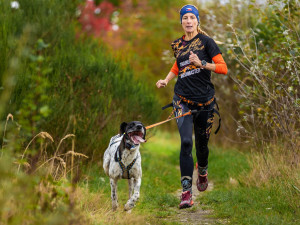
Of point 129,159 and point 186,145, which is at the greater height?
point 186,145

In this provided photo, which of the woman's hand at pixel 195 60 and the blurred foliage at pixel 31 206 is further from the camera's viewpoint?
the woman's hand at pixel 195 60

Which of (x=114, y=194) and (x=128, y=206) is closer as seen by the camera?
(x=128, y=206)

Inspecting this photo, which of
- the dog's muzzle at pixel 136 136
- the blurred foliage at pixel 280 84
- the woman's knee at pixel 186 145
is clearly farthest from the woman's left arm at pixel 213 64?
the dog's muzzle at pixel 136 136

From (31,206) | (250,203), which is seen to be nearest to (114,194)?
(250,203)

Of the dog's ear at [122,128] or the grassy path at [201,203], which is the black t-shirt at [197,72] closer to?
the dog's ear at [122,128]

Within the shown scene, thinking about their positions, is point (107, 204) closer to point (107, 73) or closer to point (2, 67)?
point (2, 67)

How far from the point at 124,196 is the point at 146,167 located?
110 inches

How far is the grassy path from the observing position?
5.07 metres

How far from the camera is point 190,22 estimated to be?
5.69 metres

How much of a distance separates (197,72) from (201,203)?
197cm

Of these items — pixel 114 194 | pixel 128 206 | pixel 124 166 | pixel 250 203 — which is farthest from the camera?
pixel 250 203

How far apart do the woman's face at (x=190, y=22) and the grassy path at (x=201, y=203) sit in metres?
2.22

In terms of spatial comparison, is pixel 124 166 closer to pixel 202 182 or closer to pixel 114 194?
pixel 114 194

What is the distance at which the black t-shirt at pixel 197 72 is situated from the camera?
5.63m
